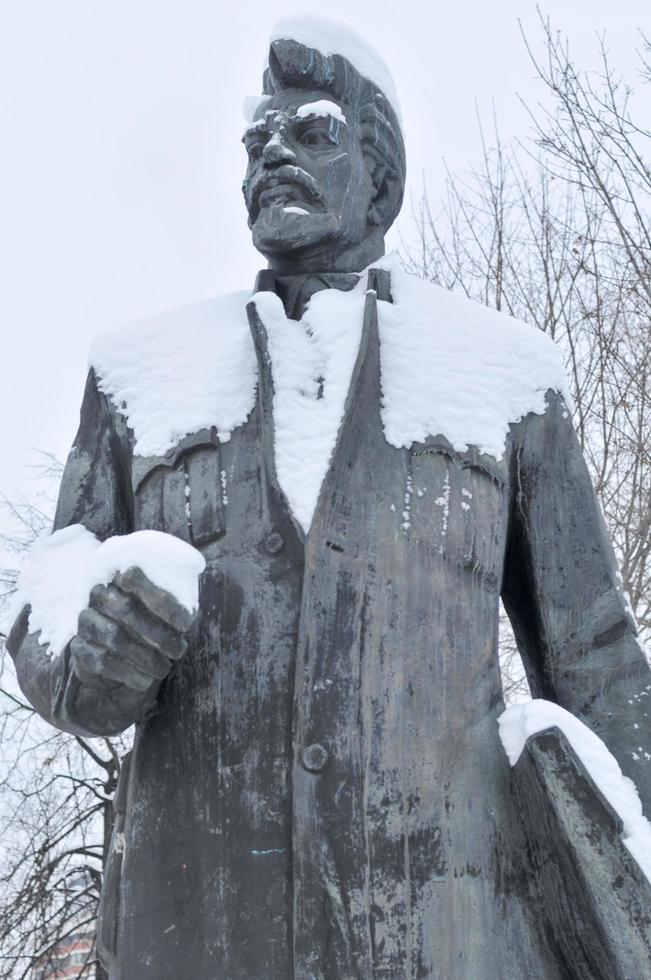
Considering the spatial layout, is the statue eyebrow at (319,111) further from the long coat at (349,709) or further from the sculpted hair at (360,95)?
the long coat at (349,709)

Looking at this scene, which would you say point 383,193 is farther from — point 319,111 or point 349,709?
point 349,709

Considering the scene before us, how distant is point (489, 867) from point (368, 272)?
137cm

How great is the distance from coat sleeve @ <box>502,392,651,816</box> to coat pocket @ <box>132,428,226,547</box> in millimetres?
669

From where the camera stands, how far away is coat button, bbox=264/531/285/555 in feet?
9.48

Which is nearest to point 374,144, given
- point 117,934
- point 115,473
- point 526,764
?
point 115,473

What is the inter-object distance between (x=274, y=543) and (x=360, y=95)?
1.30 m

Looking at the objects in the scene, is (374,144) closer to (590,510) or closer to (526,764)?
(590,510)

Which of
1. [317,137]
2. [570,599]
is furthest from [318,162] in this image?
[570,599]

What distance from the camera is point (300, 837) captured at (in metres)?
2.60

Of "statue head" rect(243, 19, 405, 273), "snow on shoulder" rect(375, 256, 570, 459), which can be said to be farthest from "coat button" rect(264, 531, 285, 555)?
"statue head" rect(243, 19, 405, 273)

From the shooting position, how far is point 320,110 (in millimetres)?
3494

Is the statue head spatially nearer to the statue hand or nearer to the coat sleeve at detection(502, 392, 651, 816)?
the coat sleeve at detection(502, 392, 651, 816)

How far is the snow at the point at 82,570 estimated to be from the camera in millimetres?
2555

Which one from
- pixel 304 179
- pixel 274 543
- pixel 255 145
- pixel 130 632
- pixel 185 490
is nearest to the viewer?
pixel 130 632
